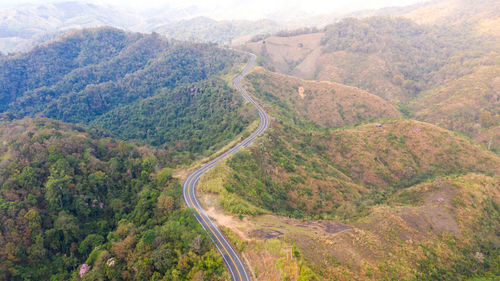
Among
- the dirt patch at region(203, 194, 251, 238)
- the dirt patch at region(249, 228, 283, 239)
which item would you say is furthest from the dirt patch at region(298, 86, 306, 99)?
the dirt patch at region(249, 228, 283, 239)

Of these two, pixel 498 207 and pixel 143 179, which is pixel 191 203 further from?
pixel 498 207

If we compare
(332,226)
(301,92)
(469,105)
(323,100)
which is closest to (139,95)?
(301,92)

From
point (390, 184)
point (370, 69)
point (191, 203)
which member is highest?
point (370, 69)

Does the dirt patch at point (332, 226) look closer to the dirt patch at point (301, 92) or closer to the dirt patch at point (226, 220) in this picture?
the dirt patch at point (226, 220)

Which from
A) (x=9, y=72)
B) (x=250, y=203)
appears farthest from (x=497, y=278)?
(x=9, y=72)

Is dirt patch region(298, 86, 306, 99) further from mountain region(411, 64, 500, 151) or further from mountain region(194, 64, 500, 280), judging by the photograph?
mountain region(411, 64, 500, 151)

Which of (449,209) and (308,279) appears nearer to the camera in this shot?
(308,279)

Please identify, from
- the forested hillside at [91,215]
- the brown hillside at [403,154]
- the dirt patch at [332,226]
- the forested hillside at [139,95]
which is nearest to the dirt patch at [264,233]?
the forested hillside at [91,215]
